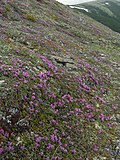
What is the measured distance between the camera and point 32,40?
27531mm

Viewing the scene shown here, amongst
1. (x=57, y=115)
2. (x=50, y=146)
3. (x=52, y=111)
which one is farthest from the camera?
(x=57, y=115)

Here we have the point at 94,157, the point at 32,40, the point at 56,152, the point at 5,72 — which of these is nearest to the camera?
the point at 56,152

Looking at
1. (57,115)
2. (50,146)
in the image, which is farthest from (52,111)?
(50,146)

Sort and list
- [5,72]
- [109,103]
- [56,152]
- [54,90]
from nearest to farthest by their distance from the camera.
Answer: [56,152] < [5,72] < [54,90] < [109,103]

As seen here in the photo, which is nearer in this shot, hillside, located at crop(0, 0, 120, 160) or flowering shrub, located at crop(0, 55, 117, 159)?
hillside, located at crop(0, 0, 120, 160)

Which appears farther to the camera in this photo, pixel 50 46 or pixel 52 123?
pixel 50 46

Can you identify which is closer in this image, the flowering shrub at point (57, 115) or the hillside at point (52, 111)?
the hillside at point (52, 111)

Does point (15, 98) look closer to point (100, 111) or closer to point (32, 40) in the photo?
point (100, 111)

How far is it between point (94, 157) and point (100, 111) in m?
4.97

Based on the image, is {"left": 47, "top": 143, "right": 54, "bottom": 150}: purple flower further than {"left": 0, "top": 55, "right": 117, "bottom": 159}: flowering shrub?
No

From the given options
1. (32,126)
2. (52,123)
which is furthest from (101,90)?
(32,126)

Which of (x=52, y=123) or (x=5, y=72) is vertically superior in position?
(x=5, y=72)

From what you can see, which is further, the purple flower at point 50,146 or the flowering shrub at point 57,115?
the flowering shrub at point 57,115

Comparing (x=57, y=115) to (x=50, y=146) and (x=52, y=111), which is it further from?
(x=50, y=146)
